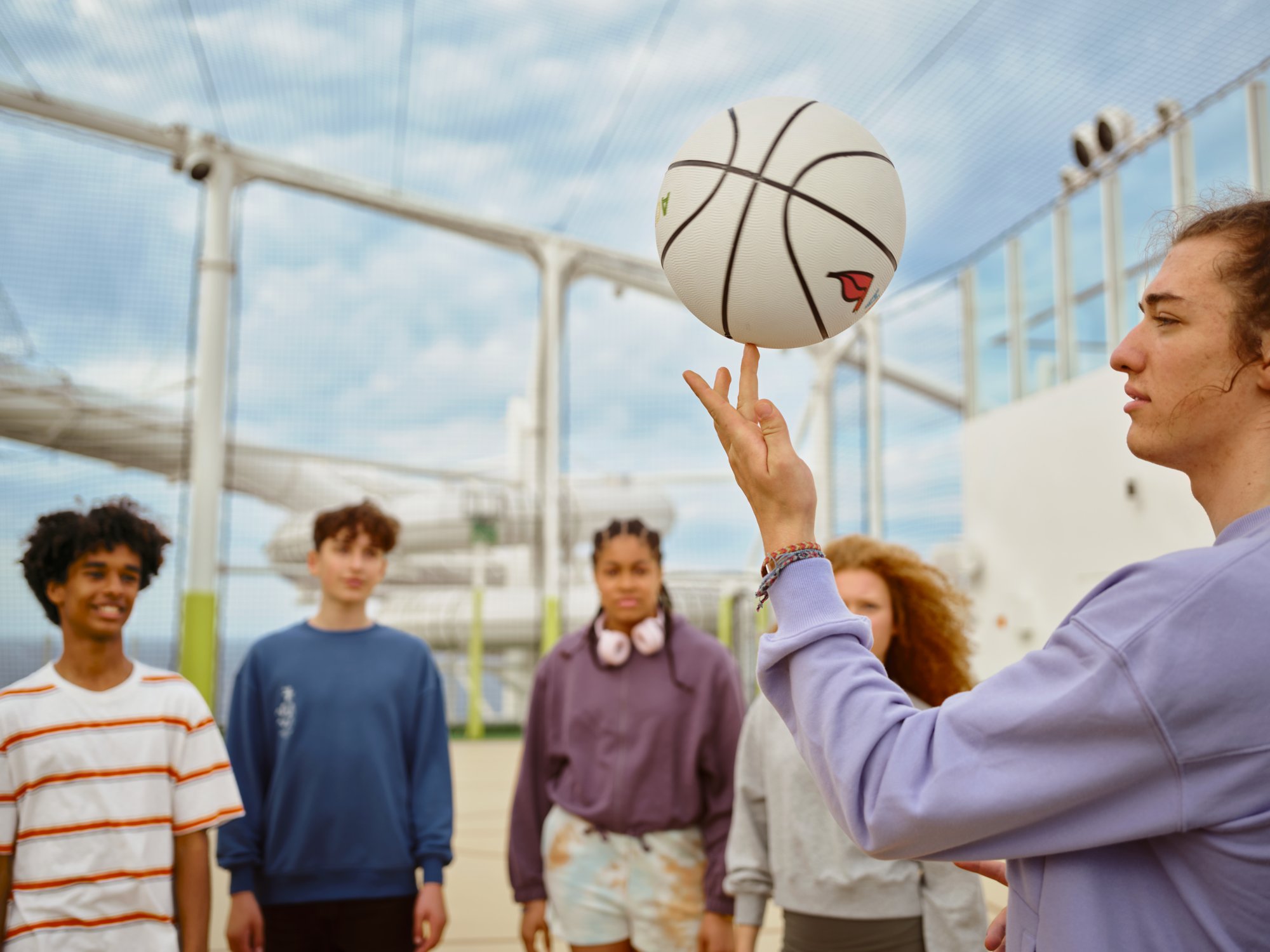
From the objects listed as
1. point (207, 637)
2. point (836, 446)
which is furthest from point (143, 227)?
point (836, 446)

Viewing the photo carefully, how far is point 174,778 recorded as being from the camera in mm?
2631

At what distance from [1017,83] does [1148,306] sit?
300 inches

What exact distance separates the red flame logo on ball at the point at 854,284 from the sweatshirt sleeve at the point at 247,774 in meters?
2.32

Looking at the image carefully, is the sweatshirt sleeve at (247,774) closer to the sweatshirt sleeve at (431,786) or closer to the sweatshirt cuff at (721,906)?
the sweatshirt sleeve at (431,786)

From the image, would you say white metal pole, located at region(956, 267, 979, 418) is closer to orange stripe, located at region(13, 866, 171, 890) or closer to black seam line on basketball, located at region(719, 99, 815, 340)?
black seam line on basketball, located at region(719, 99, 815, 340)

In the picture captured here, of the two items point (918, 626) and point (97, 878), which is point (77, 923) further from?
point (918, 626)

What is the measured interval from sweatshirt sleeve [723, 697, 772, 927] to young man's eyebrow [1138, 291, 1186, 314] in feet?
6.02

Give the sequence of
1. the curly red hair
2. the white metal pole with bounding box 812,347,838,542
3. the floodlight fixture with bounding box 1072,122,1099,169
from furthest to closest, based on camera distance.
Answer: the white metal pole with bounding box 812,347,838,542
the floodlight fixture with bounding box 1072,122,1099,169
the curly red hair

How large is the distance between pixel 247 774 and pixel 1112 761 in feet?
9.18

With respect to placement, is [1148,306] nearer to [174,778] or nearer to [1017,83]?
[174,778]

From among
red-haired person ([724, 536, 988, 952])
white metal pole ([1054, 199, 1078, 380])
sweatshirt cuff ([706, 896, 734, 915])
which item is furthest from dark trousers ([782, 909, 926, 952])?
white metal pole ([1054, 199, 1078, 380])

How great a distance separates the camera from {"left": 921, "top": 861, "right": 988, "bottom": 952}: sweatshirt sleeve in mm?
2490

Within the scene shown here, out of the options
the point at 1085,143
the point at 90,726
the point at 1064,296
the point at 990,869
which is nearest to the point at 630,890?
the point at 90,726

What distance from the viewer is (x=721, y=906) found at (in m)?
3.13
